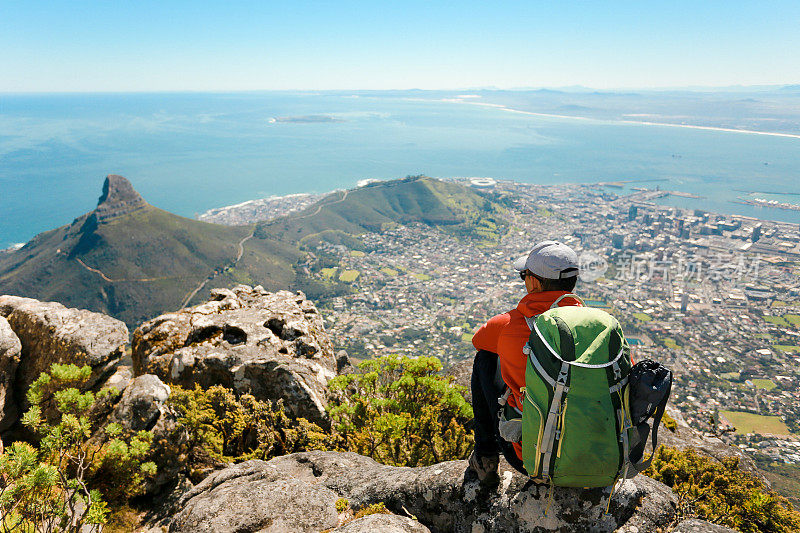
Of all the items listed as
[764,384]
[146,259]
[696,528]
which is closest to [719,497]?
[696,528]

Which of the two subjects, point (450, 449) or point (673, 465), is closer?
point (673, 465)

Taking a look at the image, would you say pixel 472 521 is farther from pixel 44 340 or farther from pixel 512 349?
pixel 44 340

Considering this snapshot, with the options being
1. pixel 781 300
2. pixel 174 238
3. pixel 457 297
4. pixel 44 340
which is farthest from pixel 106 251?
pixel 781 300

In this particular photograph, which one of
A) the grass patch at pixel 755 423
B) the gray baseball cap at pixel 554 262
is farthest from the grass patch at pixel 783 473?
the gray baseball cap at pixel 554 262

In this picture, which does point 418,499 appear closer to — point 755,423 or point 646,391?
point 646,391

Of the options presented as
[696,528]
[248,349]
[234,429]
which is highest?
[696,528]

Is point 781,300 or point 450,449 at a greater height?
point 450,449

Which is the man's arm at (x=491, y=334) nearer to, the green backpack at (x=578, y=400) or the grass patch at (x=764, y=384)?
the green backpack at (x=578, y=400)
